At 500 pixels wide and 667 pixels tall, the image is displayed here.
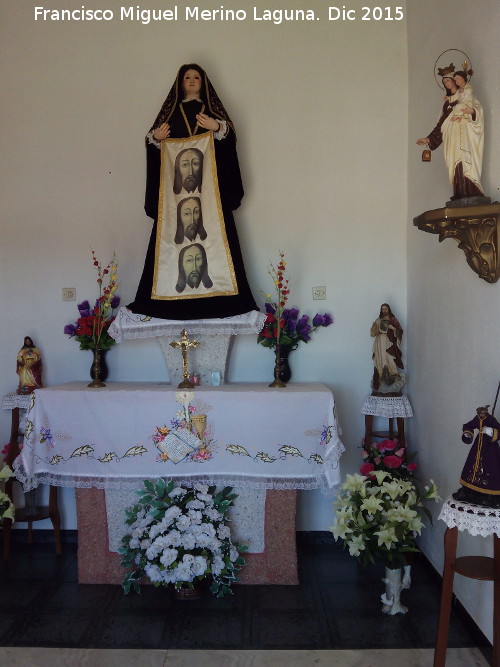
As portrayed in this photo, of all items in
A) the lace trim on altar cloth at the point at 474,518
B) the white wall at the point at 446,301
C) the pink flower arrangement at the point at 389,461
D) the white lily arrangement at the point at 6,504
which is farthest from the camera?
the white lily arrangement at the point at 6,504

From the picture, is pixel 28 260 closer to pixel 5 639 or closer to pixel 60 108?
pixel 60 108

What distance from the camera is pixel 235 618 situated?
2875mm

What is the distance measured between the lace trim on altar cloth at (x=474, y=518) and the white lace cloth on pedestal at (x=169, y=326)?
1.69 m

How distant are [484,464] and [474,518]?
193 millimetres

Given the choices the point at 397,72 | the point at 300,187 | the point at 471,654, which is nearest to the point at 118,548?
the point at 471,654

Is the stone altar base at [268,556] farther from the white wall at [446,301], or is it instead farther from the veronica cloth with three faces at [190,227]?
the veronica cloth with three faces at [190,227]

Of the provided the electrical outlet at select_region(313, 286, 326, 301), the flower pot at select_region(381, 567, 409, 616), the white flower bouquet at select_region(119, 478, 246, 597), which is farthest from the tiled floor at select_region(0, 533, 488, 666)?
the electrical outlet at select_region(313, 286, 326, 301)

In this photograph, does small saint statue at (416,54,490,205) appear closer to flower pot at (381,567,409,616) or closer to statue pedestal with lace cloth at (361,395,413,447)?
statue pedestal with lace cloth at (361,395,413,447)

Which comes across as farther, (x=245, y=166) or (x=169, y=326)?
(x=245, y=166)

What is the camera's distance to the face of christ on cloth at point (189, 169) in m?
3.65

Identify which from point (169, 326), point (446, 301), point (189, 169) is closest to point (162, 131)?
point (189, 169)

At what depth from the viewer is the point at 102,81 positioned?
3957 millimetres

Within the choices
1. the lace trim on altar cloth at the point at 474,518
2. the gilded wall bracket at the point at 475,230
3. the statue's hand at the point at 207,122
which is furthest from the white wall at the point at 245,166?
the lace trim on altar cloth at the point at 474,518

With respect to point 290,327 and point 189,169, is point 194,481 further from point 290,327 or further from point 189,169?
point 189,169
